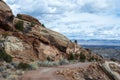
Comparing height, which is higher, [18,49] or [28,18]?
A: [28,18]

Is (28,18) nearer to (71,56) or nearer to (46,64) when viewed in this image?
(71,56)

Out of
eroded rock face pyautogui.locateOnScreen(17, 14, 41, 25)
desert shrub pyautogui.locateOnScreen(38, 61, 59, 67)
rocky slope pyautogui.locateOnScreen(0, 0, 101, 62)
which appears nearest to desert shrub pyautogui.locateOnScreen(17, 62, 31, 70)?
rocky slope pyautogui.locateOnScreen(0, 0, 101, 62)

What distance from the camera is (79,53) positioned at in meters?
57.4

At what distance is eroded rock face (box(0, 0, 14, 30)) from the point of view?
4638 centimetres

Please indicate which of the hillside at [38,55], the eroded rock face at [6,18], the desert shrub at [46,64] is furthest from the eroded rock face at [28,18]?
the desert shrub at [46,64]

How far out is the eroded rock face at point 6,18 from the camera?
1826 inches

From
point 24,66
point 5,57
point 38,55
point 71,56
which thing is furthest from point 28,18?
point 24,66

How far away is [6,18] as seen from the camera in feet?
153

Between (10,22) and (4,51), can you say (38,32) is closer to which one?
(10,22)

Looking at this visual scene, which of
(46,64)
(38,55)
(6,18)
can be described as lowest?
(46,64)

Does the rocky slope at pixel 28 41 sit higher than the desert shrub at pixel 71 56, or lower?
higher

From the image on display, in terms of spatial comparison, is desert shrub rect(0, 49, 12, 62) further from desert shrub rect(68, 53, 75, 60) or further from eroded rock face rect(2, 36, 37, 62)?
desert shrub rect(68, 53, 75, 60)

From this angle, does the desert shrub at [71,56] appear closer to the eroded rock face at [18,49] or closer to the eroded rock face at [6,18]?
the eroded rock face at [18,49]

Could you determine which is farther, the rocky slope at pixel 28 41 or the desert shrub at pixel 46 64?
the rocky slope at pixel 28 41
